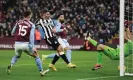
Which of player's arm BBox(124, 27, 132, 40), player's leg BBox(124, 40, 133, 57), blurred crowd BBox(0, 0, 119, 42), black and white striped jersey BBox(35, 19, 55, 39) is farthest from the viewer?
blurred crowd BBox(0, 0, 119, 42)

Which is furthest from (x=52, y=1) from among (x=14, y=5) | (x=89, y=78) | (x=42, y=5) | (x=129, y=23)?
(x=89, y=78)

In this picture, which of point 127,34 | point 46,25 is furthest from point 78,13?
point 127,34

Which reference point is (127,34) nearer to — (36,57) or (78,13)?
(36,57)

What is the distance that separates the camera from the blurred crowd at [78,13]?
31705mm

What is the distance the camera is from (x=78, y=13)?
112ft

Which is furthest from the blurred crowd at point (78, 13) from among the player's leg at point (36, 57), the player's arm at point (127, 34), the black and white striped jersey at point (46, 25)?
the player's leg at point (36, 57)

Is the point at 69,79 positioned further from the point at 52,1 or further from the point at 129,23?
the point at 52,1

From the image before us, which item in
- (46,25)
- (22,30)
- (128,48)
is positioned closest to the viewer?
(22,30)

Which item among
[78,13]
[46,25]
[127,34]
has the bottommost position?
[78,13]

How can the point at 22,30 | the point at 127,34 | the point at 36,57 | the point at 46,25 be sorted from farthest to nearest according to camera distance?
the point at 46,25
the point at 127,34
the point at 22,30
the point at 36,57

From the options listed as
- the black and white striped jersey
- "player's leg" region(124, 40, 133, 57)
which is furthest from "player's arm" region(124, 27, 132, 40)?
the black and white striped jersey

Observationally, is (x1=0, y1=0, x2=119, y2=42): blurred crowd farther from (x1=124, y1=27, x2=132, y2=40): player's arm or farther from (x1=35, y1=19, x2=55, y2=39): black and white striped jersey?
(x1=124, y1=27, x2=132, y2=40): player's arm

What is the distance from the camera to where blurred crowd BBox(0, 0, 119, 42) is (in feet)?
104

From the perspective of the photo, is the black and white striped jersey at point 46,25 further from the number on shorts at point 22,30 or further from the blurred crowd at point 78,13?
the blurred crowd at point 78,13
